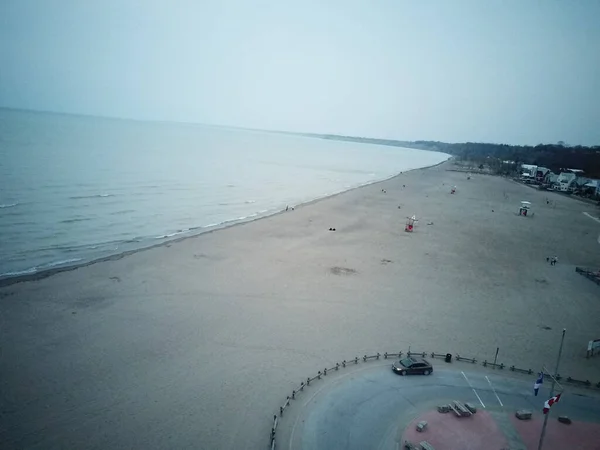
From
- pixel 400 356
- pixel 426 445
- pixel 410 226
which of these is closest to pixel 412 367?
pixel 400 356

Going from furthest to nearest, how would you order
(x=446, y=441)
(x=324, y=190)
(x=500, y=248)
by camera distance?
(x=324, y=190) → (x=500, y=248) → (x=446, y=441)

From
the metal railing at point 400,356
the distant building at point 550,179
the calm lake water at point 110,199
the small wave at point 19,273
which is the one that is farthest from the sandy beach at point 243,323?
the distant building at point 550,179

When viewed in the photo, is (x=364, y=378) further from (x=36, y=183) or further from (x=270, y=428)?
(x=36, y=183)

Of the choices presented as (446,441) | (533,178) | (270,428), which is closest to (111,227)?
(270,428)

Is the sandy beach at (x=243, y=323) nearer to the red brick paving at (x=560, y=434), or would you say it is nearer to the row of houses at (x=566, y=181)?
the red brick paving at (x=560, y=434)

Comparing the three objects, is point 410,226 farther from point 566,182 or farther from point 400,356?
point 566,182

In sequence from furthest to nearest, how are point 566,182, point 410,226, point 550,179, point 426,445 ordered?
point 550,179 < point 566,182 < point 410,226 < point 426,445

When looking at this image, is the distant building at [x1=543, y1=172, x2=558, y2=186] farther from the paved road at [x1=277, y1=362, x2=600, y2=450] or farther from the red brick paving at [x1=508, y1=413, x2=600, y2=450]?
the red brick paving at [x1=508, y1=413, x2=600, y2=450]

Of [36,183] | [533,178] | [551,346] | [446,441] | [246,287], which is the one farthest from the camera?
[533,178]
